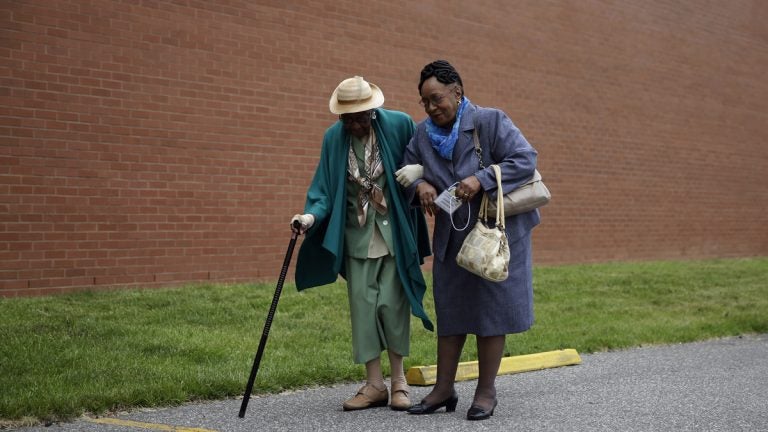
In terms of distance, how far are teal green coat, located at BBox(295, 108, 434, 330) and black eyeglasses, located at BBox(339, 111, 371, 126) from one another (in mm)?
109

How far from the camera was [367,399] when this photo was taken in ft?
17.8

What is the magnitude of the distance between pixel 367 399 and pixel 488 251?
118cm

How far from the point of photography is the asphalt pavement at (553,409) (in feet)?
16.3

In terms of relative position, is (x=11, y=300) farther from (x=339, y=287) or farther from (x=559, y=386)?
(x=559, y=386)

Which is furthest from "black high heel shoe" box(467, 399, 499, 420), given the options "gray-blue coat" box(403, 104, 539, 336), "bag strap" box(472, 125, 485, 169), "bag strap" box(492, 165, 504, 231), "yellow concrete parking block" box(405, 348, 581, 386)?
"bag strap" box(472, 125, 485, 169)

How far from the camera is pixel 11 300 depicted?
8.27 metres

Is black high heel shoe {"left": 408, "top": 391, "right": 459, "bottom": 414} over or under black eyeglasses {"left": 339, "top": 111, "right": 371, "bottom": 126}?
under

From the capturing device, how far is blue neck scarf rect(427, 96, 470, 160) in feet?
17.1

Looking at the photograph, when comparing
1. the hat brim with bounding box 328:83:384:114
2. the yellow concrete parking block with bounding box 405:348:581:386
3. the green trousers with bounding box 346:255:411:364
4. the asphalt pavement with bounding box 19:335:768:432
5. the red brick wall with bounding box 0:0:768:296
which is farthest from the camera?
the red brick wall with bounding box 0:0:768:296

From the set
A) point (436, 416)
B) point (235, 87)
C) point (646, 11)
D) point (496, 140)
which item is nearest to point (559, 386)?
point (436, 416)

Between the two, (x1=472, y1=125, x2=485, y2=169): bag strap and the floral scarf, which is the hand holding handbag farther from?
the floral scarf

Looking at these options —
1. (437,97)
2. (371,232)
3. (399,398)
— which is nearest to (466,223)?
(371,232)

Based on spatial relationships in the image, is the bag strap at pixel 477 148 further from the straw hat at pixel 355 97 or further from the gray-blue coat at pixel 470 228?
the straw hat at pixel 355 97

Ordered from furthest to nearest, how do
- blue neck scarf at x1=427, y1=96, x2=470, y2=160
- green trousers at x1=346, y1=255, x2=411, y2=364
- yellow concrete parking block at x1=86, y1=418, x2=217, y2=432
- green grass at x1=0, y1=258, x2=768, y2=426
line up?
1. green grass at x1=0, y1=258, x2=768, y2=426
2. green trousers at x1=346, y1=255, x2=411, y2=364
3. blue neck scarf at x1=427, y1=96, x2=470, y2=160
4. yellow concrete parking block at x1=86, y1=418, x2=217, y2=432
